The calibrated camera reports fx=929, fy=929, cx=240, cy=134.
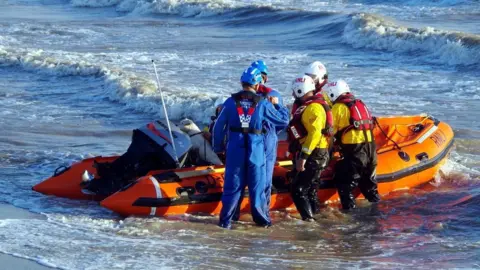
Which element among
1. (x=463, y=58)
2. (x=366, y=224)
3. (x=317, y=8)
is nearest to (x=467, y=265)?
(x=366, y=224)

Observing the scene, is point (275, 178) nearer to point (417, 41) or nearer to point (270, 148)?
point (270, 148)

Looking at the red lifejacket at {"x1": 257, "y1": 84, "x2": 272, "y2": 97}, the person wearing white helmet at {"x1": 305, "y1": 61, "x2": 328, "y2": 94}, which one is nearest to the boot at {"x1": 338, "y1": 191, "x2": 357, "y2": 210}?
the person wearing white helmet at {"x1": 305, "y1": 61, "x2": 328, "y2": 94}

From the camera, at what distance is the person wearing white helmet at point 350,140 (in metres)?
9.68

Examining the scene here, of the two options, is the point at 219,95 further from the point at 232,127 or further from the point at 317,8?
the point at 317,8

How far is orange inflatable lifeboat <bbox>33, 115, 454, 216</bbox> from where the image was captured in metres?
9.27

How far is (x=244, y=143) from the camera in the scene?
8.84 m

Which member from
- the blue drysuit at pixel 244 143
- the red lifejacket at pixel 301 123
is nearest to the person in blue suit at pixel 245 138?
the blue drysuit at pixel 244 143

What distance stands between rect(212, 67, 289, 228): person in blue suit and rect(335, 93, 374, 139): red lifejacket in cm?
94

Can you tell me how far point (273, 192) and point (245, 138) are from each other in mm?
1078

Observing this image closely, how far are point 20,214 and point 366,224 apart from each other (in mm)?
3520

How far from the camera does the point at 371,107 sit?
15.8 metres

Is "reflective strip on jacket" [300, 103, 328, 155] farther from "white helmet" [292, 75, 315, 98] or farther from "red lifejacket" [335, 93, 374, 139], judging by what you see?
"red lifejacket" [335, 93, 374, 139]

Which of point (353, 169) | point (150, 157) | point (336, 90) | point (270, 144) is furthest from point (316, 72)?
point (150, 157)

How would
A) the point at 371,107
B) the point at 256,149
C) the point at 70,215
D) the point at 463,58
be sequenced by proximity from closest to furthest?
1. the point at 256,149
2. the point at 70,215
3. the point at 371,107
4. the point at 463,58
